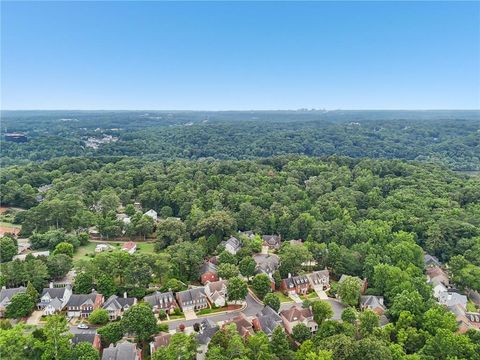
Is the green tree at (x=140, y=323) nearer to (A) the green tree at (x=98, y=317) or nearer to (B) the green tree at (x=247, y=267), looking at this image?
(A) the green tree at (x=98, y=317)

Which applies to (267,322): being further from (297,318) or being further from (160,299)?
(160,299)

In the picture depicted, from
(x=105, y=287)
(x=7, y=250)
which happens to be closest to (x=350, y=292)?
(x=105, y=287)

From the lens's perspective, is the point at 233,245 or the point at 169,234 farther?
the point at 169,234

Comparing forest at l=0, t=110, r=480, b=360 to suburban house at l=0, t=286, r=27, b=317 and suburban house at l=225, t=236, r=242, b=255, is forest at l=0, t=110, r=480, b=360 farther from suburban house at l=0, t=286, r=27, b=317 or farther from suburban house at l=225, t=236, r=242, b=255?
suburban house at l=225, t=236, r=242, b=255

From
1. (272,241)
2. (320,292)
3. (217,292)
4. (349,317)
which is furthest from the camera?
(272,241)

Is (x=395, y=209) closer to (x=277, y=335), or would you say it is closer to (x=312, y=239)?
(x=312, y=239)

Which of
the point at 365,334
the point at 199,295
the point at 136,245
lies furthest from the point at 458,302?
the point at 136,245

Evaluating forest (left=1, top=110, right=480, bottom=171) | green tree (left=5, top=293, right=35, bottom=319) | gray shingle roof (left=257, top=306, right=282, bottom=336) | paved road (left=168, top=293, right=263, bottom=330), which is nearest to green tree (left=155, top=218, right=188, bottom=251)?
paved road (left=168, top=293, right=263, bottom=330)
